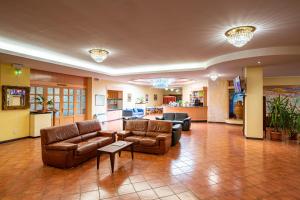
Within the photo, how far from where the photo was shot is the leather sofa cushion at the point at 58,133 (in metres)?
3.70

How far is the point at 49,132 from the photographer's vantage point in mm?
3773

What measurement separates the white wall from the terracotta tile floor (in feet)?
18.8

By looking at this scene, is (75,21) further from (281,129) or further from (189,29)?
(281,129)

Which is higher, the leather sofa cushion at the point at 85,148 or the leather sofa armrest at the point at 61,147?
the leather sofa armrest at the point at 61,147

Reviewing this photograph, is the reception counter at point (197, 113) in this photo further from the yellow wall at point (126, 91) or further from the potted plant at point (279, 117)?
the yellow wall at point (126, 91)

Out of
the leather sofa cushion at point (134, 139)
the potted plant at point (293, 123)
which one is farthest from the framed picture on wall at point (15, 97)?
the potted plant at point (293, 123)

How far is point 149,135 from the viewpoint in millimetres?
5016

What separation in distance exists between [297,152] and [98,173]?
215 inches

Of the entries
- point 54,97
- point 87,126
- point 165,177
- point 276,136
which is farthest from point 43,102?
point 276,136

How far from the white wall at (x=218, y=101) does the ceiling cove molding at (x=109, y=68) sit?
446cm

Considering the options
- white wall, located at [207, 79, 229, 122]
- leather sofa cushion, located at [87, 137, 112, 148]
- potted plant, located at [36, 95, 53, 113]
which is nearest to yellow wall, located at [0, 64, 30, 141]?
potted plant, located at [36, 95, 53, 113]

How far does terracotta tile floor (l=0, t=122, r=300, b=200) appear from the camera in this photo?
2.62 m

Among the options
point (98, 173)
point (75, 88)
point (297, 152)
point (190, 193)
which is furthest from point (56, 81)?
point (297, 152)

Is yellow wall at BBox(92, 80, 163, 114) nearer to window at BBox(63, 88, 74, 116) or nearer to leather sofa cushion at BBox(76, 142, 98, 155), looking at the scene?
window at BBox(63, 88, 74, 116)
